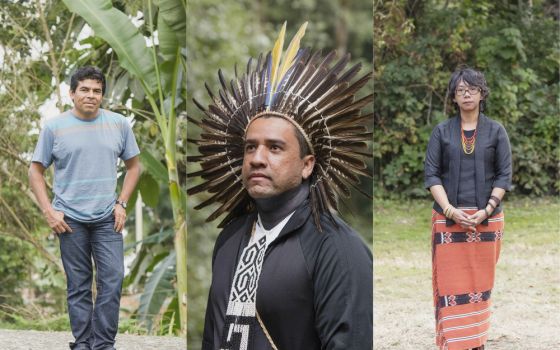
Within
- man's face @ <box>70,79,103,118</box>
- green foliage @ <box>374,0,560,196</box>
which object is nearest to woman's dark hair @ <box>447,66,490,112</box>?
man's face @ <box>70,79,103,118</box>

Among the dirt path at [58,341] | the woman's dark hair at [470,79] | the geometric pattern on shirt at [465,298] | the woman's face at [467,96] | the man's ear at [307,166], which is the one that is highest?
the woman's dark hair at [470,79]

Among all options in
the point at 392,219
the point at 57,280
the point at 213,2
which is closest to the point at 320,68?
the point at 213,2

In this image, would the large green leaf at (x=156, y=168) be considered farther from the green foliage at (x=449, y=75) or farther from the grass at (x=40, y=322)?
the green foliage at (x=449, y=75)

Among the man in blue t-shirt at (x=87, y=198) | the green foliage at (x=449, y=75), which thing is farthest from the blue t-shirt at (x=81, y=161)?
the green foliage at (x=449, y=75)

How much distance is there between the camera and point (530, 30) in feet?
42.4

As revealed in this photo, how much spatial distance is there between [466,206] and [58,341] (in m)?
3.16

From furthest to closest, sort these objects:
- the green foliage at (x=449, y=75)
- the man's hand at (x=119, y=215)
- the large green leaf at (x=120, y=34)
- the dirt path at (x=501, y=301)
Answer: the green foliage at (x=449, y=75) < the dirt path at (x=501, y=301) < the large green leaf at (x=120, y=34) < the man's hand at (x=119, y=215)

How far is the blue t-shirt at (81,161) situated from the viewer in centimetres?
443

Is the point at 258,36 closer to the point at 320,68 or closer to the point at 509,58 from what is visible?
the point at 320,68

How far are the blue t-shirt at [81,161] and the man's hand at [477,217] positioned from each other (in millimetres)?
1883

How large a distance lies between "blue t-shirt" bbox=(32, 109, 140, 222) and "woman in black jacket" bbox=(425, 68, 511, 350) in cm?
172

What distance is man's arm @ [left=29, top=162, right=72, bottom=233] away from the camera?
442 cm

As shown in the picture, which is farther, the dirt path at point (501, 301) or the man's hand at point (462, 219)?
the dirt path at point (501, 301)

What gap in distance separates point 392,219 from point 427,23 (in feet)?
9.51
